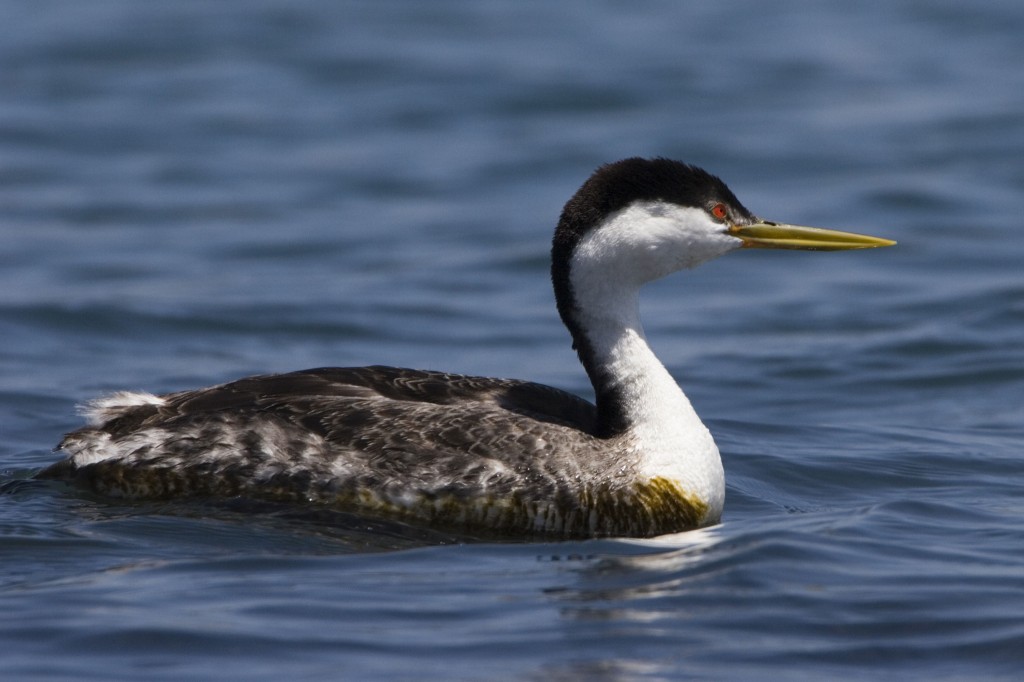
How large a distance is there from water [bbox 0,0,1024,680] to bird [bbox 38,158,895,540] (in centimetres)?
24

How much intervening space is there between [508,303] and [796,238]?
251 inches

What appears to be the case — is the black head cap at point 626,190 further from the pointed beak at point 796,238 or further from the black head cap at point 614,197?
the pointed beak at point 796,238

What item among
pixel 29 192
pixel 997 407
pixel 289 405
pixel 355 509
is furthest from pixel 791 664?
pixel 29 192

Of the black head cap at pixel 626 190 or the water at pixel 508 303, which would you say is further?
the black head cap at pixel 626 190

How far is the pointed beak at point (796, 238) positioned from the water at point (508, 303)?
1409 millimetres

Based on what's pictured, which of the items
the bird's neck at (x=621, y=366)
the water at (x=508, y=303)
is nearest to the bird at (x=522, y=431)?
the bird's neck at (x=621, y=366)

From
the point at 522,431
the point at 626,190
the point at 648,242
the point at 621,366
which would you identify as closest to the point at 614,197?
the point at 626,190

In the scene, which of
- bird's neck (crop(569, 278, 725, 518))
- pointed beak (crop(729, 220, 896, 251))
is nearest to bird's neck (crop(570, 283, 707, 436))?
bird's neck (crop(569, 278, 725, 518))

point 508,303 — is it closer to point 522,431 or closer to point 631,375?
point 631,375

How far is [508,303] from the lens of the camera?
1538 cm

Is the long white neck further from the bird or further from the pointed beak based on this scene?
the pointed beak

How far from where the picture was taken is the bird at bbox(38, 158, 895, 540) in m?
8.55

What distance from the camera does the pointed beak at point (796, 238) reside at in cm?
908

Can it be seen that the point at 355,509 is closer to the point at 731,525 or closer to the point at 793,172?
the point at 731,525
